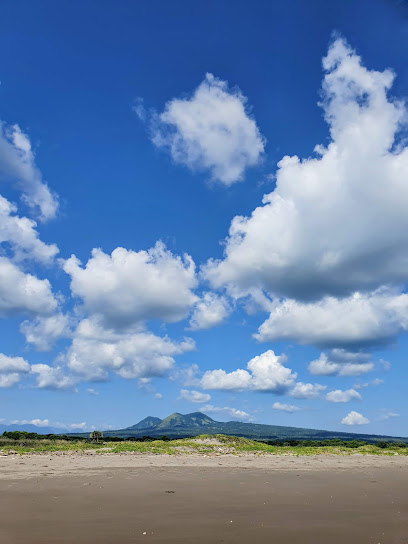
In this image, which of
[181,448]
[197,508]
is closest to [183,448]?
[181,448]

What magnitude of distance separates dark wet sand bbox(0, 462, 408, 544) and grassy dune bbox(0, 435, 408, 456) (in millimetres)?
21216

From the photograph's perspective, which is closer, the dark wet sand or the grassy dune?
the dark wet sand

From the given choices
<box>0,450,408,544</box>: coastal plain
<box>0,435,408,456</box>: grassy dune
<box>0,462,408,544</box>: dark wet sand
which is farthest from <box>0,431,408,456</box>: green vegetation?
<box>0,462,408,544</box>: dark wet sand

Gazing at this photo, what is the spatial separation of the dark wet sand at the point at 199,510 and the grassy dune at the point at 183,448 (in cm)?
2122

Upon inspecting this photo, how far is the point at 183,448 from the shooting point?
155ft

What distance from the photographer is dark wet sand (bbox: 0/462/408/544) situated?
1048cm

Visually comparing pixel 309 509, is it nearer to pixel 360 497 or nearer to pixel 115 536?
pixel 360 497

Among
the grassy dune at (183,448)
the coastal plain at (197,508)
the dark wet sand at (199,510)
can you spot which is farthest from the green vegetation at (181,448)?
the dark wet sand at (199,510)

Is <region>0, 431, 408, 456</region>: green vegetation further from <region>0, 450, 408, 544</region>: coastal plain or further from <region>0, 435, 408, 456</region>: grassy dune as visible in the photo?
<region>0, 450, 408, 544</region>: coastal plain

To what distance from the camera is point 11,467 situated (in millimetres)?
25703

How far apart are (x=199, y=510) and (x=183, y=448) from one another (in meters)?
36.1

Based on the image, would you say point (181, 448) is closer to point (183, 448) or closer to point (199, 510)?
point (183, 448)

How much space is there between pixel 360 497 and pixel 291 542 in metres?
8.65

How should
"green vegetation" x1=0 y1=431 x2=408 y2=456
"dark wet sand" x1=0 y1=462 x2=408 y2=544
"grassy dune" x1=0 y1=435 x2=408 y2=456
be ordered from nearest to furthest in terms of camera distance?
"dark wet sand" x1=0 y1=462 x2=408 y2=544, "grassy dune" x1=0 y1=435 x2=408 y2=456, "green vegetation" x1=0 y1=431 x2=408 y2=456
